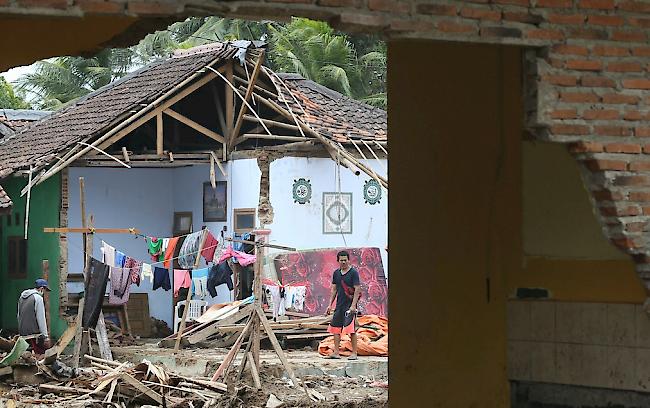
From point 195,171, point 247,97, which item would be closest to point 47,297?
point 195,171

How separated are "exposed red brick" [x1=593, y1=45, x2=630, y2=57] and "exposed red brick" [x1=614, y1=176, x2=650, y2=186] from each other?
30.7 inches

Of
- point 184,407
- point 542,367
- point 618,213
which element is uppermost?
point 618,213

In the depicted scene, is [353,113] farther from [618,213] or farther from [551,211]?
[618,213]

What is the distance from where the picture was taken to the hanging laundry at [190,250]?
76.0 feet

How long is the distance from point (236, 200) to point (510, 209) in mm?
15016

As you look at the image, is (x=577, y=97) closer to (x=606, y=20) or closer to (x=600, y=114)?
(x=600, y=114)

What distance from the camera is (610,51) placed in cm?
750

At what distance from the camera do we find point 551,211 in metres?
9.05

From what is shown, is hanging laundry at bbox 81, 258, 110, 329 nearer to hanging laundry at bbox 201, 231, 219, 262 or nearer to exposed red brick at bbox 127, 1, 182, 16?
hanging laundry at bbox 201, 231, 219, 262

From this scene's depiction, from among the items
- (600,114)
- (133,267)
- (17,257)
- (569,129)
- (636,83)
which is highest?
(636,83)

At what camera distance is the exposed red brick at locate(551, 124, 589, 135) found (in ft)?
24.0

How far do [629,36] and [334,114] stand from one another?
57.1 ft

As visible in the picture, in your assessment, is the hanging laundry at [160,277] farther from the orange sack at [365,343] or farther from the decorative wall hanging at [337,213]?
the orange sack at [365,343]

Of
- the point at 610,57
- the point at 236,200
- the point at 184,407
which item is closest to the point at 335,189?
the point at 236,200
